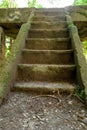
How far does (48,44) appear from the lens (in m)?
3.77

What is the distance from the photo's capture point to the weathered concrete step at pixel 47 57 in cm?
337

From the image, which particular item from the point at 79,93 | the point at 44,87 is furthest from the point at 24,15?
the point at 79,93

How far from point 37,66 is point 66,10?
10.3ft

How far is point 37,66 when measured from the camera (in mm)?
3018

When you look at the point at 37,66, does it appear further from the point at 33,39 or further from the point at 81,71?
the point at 33,39

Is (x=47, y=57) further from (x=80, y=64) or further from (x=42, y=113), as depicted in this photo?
(x=42, y=113)

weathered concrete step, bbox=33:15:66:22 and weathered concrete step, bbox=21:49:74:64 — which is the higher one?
weathered concrete step, bbox=33:15:66:22

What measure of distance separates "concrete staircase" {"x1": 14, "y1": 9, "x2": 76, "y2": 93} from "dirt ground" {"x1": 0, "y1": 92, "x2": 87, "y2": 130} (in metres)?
0.19

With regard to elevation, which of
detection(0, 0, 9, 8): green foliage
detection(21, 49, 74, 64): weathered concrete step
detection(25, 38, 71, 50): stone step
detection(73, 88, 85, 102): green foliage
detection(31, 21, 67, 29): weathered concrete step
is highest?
detection(0, 0, 9, 8): green foliage

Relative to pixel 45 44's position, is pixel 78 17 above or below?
above

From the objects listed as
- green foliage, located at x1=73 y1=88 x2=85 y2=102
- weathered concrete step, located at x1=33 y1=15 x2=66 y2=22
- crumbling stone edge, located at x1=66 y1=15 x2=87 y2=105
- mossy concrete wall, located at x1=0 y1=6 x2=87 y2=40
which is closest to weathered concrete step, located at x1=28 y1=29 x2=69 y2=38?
crumbling stone edge, located at x1=66 y1=15 x2=87 y2=105

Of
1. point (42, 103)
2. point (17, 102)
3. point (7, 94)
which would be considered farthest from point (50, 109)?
point (7, 94)

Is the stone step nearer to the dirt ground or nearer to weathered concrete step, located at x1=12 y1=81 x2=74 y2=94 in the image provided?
weathered concrete step, located at x1=12 y1=81 x2=74 y2=94

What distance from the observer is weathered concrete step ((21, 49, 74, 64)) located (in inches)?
132
